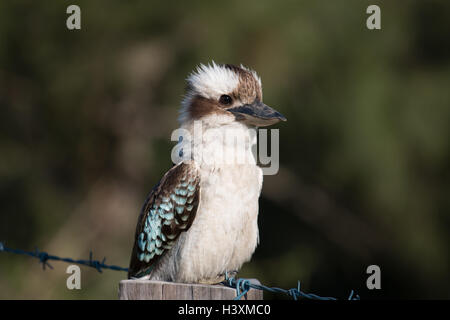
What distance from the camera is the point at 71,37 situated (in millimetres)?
6137

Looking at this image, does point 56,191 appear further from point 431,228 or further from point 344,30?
point 431,228

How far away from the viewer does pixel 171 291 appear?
2.16 meters

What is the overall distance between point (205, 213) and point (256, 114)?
0.53 m

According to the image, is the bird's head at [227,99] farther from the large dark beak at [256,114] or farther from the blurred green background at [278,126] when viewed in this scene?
the blurred green background at [278,126]

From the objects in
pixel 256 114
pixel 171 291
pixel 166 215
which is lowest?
pixel 171 291

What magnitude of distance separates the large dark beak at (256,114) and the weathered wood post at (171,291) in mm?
978

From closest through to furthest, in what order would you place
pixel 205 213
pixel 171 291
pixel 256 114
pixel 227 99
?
pixel 171 291
pixel 205 213
pixel 256 114
pixel 227 99

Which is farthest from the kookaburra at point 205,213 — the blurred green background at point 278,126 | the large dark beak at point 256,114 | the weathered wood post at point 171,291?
the blurred green background at point 278,126

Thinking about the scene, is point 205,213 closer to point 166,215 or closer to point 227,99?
point 166,215

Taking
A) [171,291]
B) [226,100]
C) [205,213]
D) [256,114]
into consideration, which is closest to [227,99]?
[226,100]

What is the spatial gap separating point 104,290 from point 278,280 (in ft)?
5.29

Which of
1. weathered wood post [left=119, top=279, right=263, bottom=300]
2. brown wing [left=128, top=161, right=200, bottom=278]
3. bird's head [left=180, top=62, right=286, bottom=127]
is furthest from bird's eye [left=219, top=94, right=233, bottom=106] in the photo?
weathered wood post [left=119, top=279, right=263, bottom=300]

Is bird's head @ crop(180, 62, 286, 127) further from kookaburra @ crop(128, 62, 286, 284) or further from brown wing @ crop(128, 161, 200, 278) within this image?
brown wing @ crop(128, 161, 200, 278)

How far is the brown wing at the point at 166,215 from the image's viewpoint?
9.05ft
